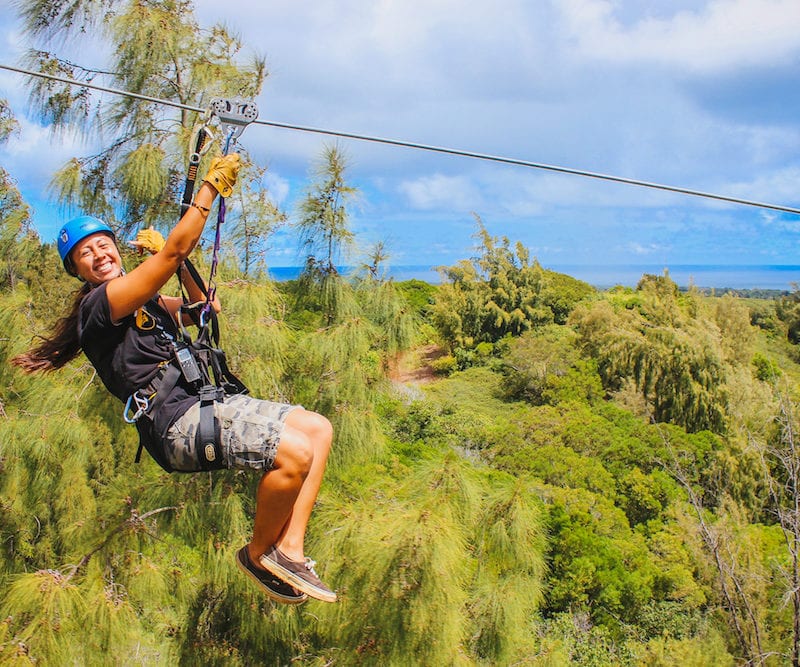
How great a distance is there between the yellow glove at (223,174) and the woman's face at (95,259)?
353 millimetres

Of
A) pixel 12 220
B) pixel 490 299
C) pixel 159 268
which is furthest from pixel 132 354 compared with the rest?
pixel 490 299

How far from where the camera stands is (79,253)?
1696mm

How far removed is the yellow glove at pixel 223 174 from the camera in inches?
62.4

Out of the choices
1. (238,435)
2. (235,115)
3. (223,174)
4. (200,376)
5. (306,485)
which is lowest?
(306,485)

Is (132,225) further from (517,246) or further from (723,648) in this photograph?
(517,246)

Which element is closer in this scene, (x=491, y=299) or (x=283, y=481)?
(x=283, y=481)

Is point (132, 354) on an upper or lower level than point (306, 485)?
upper

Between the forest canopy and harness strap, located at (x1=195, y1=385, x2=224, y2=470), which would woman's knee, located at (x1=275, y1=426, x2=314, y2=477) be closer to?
harness strap, located at (x1=195, y1=385, x2=224, y2=470)

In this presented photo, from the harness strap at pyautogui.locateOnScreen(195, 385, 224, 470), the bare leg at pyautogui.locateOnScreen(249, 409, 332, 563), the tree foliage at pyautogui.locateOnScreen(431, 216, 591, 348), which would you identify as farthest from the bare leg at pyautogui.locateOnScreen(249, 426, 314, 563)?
the tree foliage at pyautogui.locateOnScreen(431, 216, 591, 348)

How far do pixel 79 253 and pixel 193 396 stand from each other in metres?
0.47

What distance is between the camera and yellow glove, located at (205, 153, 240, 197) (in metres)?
1.58

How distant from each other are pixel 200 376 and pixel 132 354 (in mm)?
175

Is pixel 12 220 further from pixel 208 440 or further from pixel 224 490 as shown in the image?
pixel 208 440

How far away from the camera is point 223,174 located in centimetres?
159
